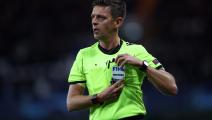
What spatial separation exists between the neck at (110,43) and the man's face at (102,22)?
47 mm

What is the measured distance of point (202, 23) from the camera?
15914 mm

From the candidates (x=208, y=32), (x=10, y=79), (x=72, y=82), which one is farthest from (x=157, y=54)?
(x=72, y=82)

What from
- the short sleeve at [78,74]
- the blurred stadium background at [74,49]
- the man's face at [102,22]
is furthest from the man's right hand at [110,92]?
the blurred stadium background at [74,49]

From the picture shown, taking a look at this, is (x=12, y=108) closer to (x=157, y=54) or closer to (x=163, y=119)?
(x=163, y=119)

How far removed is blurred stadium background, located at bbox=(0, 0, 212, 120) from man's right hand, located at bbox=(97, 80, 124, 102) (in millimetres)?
5601

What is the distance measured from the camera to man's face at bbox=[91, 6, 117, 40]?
5777 millimetres

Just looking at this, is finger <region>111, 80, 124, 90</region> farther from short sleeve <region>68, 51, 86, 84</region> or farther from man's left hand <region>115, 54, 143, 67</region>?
short sleeve <region>68, 51, 86, 84</region>

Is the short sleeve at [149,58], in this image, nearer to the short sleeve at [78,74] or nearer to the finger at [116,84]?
the finger at [116,84]

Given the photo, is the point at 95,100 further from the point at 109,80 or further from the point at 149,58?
the point at 149,58

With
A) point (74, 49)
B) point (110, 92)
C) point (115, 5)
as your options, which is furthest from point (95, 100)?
point (74, 49)

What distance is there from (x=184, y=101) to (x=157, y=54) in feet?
8.18

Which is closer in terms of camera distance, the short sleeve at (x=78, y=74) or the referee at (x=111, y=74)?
the referee at (x=111, y=74)

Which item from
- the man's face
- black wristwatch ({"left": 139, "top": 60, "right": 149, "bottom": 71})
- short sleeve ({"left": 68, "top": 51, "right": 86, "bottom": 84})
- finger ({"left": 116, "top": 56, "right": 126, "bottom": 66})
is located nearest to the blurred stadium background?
short sleeve ({"left": 68, "top": 51, "right": 86, "bottom": 84})

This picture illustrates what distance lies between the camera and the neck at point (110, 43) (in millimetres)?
5875
